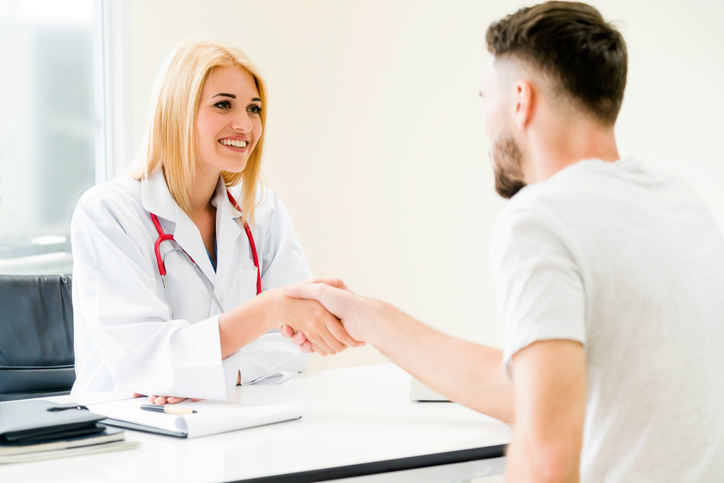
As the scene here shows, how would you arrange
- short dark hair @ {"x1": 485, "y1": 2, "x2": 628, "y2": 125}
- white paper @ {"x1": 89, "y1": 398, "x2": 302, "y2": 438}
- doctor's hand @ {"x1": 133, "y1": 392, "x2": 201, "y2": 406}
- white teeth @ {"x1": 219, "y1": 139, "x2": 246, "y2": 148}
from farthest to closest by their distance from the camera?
white teeth @ {"x1": 219, "y1": 139, "x2": 246, "y2": 148} < doctor's hand @ {"x1": 133, "y1": 392, "x2": 201, "y2": 406} < white paper @ {"x1": 89, "y1": 398, "x2": 302, "y2": 438} < short dark hair @ {"x1": 485, "y1": 2, "x2": 628, "y2": 125}

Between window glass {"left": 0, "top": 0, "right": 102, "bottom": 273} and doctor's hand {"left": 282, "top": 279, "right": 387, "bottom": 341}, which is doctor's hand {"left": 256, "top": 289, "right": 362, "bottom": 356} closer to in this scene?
doctor's hand {"left": 282, "top": 279, "right": 387, "bottom": 341}

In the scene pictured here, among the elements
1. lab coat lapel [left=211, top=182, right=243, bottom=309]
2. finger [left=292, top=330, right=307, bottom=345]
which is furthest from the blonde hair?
finger [left=292, top=330, right=307, bottom=345]

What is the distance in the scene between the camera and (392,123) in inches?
132

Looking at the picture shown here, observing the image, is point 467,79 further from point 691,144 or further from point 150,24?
point 150,24

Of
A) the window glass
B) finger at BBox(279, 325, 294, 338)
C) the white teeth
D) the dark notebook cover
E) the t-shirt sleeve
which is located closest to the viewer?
the t-shirt sleeve

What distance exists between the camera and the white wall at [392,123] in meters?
2.48

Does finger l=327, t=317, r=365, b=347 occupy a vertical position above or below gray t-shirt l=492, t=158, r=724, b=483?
below

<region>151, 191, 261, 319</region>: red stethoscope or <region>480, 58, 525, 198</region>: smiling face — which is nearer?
<region>480, 58, 525, 198</region>: smiling face

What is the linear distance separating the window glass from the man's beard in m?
2.34

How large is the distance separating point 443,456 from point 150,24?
2507 mm

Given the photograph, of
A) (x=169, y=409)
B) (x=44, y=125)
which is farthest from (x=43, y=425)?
(x=44, y=125)

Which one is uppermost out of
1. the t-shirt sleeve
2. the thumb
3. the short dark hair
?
the short dark hair

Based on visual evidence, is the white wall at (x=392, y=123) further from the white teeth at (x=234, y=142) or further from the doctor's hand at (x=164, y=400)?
the doctor's hand at (x=164, y=400)

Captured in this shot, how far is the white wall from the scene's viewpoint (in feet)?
8.15
